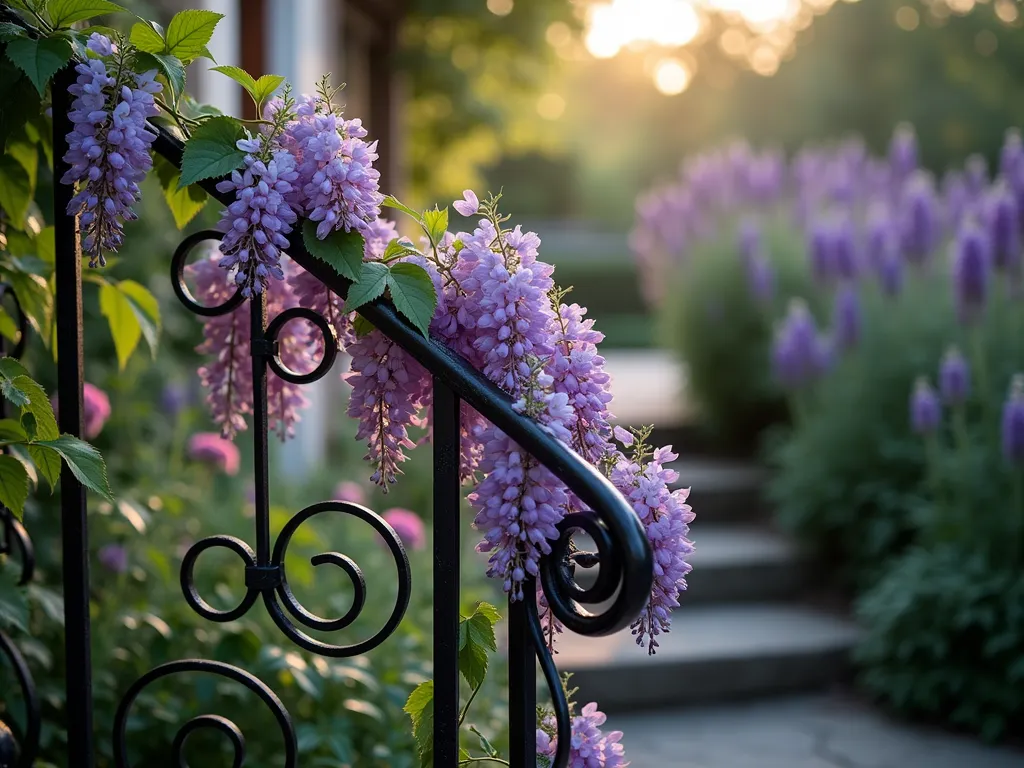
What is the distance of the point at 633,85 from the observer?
36.8 metres

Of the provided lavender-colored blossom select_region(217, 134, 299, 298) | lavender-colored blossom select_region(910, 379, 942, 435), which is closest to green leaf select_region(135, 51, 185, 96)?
lavender-colored blossom select_region(217, 134, 299, 298)

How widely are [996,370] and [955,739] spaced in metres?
1.36

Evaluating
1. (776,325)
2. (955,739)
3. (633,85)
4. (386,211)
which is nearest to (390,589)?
(955,739)

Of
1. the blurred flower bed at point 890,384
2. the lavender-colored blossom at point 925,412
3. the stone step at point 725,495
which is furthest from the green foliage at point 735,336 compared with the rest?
the lavender-colored blossom at point 925,412

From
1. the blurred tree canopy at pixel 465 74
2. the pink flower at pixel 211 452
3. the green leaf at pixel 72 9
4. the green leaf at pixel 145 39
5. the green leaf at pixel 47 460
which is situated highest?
the blurred tree canopy at pixel 465 74

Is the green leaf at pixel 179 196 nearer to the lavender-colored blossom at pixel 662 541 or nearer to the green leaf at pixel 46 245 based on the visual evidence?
the green leaf at pixel 46 245

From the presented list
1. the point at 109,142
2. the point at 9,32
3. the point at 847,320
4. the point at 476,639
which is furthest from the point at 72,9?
the point at 847,320

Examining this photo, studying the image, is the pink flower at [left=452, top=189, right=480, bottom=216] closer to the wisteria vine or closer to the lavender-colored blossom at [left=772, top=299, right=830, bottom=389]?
the wisteria vine

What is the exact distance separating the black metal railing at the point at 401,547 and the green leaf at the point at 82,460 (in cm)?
11

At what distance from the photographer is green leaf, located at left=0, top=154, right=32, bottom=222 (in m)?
1.38

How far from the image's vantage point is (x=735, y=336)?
5.37 m

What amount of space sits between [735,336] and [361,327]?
4.43m

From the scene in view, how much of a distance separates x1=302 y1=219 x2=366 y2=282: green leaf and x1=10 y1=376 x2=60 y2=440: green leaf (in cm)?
35

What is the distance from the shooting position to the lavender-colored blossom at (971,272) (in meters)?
3.30
